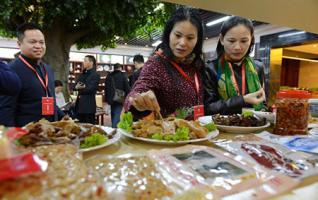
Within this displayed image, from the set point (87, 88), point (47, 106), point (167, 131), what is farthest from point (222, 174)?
point (87, 88)

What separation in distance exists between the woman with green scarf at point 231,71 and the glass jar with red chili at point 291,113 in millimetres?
437

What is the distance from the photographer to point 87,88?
12.6ft

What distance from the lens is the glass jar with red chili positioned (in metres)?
0.88

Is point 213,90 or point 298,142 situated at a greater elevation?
point 213,90

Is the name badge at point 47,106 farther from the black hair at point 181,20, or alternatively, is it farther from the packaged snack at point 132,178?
the packaged snack at point 132,178

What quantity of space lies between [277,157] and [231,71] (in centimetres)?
95

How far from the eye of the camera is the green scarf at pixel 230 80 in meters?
1.47

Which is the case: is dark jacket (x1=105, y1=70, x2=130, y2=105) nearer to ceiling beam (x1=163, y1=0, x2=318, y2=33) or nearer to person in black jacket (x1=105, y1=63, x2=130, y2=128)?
person in black jacket (x1=105, y1=63, x2=130, y2=128)

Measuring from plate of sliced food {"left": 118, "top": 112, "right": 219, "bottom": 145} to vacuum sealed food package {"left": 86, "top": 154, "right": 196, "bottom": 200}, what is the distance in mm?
222

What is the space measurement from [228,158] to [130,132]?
38 cm

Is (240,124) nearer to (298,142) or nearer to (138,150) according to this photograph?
(298,142)

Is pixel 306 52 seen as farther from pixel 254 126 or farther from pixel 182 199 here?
pixel 182 199

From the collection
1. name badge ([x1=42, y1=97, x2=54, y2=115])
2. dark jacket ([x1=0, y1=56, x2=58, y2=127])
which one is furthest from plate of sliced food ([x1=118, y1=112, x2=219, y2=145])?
dark jacket ([x1=0, y1=56, x2=58, y2=127])

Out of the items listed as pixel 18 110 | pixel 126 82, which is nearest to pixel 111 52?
pixel 126 82
